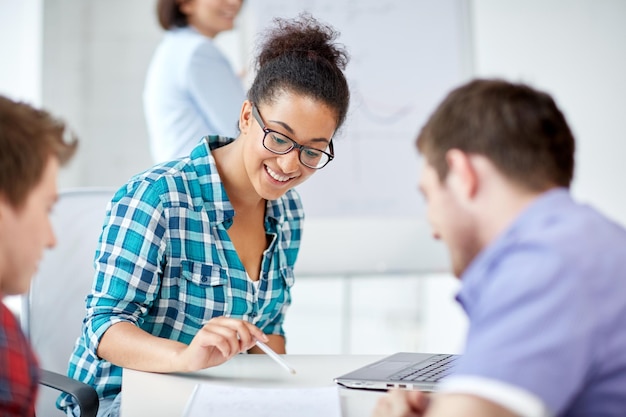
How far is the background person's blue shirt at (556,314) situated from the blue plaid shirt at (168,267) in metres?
0.76

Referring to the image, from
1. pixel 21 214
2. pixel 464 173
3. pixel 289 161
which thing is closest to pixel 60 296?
pixel 289 161

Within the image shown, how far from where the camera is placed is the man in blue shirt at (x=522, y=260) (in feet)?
2.23

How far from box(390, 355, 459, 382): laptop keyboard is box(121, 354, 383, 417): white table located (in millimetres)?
69

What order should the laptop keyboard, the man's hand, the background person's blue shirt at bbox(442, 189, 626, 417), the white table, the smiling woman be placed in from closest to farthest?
1. the background person's blue shirt at bbox(442, 189, 626, 417)
2. the man's hand
3. the white table
4. the laptop keyboard
5. the smiling woman

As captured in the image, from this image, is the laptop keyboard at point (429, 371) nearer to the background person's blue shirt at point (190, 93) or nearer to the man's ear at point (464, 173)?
the man's ear at point (464, 173)

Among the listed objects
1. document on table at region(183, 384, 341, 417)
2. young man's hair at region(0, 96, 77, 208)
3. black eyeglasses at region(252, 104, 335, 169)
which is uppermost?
young man's hair at region(0, 96, 77, 208)

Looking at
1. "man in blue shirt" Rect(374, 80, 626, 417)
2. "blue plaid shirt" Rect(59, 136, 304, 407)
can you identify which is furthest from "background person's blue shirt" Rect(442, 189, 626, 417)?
"blue plaid shirt" Rect(59, 136, 304, 407)

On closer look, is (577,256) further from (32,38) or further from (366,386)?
(32,38)

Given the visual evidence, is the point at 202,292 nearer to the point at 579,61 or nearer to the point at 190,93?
the point at 190,93

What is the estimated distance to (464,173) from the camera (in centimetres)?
83

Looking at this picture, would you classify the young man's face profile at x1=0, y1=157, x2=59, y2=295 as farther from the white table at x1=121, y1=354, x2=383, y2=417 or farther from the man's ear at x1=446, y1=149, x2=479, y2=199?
the man's ear at x1=446, y1=149, x2=479, y2=199

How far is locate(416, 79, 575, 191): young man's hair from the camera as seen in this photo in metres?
0.82

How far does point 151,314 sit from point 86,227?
0.38 meters

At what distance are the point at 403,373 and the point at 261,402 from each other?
27cm
